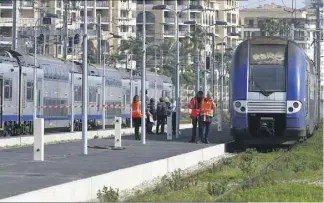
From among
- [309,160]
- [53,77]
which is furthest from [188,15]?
[309,160]

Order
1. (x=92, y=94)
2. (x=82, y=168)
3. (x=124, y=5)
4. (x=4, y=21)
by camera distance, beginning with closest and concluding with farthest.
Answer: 1. (x=82, y=168)
2. (x=92, y=94)
3. (x=4, y=21)
4. (x=124, y=5)

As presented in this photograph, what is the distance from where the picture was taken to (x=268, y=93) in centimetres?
3366

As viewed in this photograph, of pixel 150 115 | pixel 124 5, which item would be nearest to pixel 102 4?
pixel 124 5

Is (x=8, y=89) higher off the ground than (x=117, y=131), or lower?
higher

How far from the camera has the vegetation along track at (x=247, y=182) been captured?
18.3m

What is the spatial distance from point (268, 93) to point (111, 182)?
14.7 m

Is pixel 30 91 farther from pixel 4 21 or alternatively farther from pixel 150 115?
pixel 4 21

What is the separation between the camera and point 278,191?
19.6 m

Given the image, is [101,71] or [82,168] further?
[101,71]

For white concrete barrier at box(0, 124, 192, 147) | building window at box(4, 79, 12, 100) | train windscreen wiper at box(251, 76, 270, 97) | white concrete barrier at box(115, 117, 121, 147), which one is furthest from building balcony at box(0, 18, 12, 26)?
white concrete barrier at box(115, 117, 121, 147)

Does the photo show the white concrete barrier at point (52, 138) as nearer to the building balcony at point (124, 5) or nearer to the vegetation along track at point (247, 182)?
the vegetation along track at point (247, 182)

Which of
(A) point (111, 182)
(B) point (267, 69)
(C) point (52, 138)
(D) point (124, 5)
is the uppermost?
(D) point (124, 5)

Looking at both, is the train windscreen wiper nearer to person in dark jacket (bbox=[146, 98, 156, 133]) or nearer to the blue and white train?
the blue and white train

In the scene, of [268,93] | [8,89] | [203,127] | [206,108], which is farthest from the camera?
[8,89]
